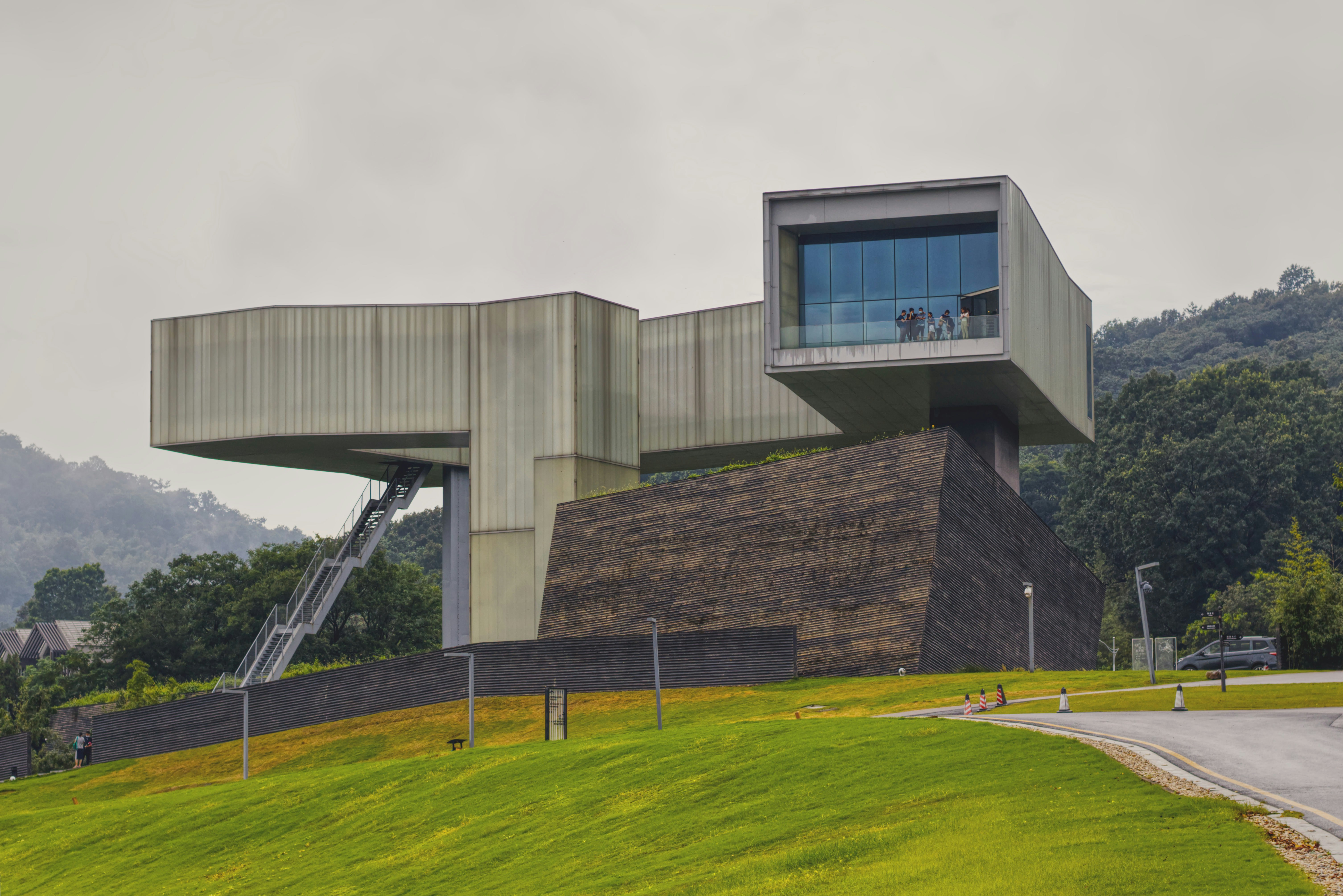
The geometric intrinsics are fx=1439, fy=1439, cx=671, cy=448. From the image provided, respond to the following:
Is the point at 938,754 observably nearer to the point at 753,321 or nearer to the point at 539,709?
the point at 539,709

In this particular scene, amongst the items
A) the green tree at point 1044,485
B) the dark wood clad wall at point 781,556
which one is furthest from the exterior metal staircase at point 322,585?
the green tree at point 1044,485

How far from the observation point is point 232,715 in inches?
2106

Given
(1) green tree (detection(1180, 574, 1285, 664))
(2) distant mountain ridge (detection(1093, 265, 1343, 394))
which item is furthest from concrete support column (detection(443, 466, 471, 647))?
(2) distant mountain ridge (detection(1093, 265, 1343, 394))

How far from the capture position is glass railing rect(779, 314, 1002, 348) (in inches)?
1923

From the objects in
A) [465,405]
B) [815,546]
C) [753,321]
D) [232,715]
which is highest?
[753,321]

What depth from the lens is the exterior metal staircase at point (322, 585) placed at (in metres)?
60.3

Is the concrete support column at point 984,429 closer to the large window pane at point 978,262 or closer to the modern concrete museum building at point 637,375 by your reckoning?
the modern concrete museum building at point 637,375

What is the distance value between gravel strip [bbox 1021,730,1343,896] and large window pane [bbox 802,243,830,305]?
2980cm

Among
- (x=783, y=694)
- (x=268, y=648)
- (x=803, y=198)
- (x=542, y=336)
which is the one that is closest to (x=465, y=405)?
(x=542, y=336)

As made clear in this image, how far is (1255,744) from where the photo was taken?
2483cm

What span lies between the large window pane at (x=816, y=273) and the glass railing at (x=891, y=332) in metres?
1.18

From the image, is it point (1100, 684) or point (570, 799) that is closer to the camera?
point (570, 799)

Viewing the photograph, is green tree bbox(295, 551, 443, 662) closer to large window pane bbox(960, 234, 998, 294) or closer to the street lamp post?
the street lamp post

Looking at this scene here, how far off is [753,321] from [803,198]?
552 inches
